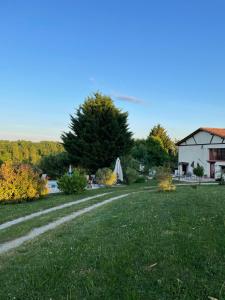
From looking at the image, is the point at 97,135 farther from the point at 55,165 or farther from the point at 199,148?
the point at 199,148

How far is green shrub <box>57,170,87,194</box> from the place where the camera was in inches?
889

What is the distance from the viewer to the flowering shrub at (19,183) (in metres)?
18.5

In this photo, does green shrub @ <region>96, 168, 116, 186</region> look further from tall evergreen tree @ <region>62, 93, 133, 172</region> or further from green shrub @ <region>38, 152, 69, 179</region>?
green shrub @ <region>38, 152, 69, 179</region>

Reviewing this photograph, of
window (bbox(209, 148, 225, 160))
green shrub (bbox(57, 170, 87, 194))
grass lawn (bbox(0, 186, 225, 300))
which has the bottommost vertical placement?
grass lawn (bbox(0, 186, 225, 300))

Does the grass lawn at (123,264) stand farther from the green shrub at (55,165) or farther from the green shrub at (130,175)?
the green shrub at (55,165)

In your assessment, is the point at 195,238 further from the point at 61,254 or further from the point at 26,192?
the point at 26,192

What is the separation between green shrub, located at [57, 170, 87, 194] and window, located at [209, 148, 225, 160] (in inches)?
1158

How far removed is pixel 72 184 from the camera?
74.1 feet

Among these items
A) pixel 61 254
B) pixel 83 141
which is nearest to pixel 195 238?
pixel 61 254

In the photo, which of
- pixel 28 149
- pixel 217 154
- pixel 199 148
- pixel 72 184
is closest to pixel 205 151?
pixel 199 148

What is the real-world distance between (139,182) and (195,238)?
2866 centimetres

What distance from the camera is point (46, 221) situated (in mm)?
11500

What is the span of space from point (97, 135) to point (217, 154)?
1842cm

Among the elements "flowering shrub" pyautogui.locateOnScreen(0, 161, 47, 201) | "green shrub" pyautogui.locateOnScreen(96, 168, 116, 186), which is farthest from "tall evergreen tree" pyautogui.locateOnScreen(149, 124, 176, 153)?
"flowering shrub" pyautogui.locateOnScreen(0, 161, 47, 201)
